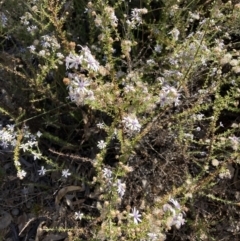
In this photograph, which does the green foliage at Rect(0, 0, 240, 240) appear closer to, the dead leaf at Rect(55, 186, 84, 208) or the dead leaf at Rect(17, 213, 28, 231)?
the dead leaf at Rect(55, 186, 84, 208)

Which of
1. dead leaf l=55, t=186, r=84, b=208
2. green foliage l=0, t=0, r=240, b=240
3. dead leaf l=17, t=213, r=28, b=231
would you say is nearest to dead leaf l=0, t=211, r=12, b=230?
dead leaf l=17, t=213, r=28, b=231

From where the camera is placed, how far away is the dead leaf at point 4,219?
8.78ft

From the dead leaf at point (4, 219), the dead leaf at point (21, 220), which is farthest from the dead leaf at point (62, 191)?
the dead leaf at point (4, 219)

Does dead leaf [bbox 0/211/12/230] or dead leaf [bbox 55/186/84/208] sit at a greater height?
dead leaf [bbox 55/186/84/208]

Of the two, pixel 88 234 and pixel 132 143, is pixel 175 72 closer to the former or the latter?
pixel 132 143

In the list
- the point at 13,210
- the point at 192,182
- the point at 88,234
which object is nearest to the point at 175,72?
the point at 192,182

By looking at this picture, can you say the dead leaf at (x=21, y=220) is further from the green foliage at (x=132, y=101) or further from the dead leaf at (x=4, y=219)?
the green foliage at (x=132, y=101)

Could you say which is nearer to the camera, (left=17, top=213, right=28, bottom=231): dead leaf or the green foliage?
the green foliage

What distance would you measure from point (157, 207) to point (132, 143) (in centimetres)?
32

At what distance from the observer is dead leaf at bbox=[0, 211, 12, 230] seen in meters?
2.68

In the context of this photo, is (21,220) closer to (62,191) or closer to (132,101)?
(62,191)

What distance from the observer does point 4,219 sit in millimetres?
2688

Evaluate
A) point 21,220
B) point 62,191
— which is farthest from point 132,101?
point 21,220

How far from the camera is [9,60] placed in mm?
2689
